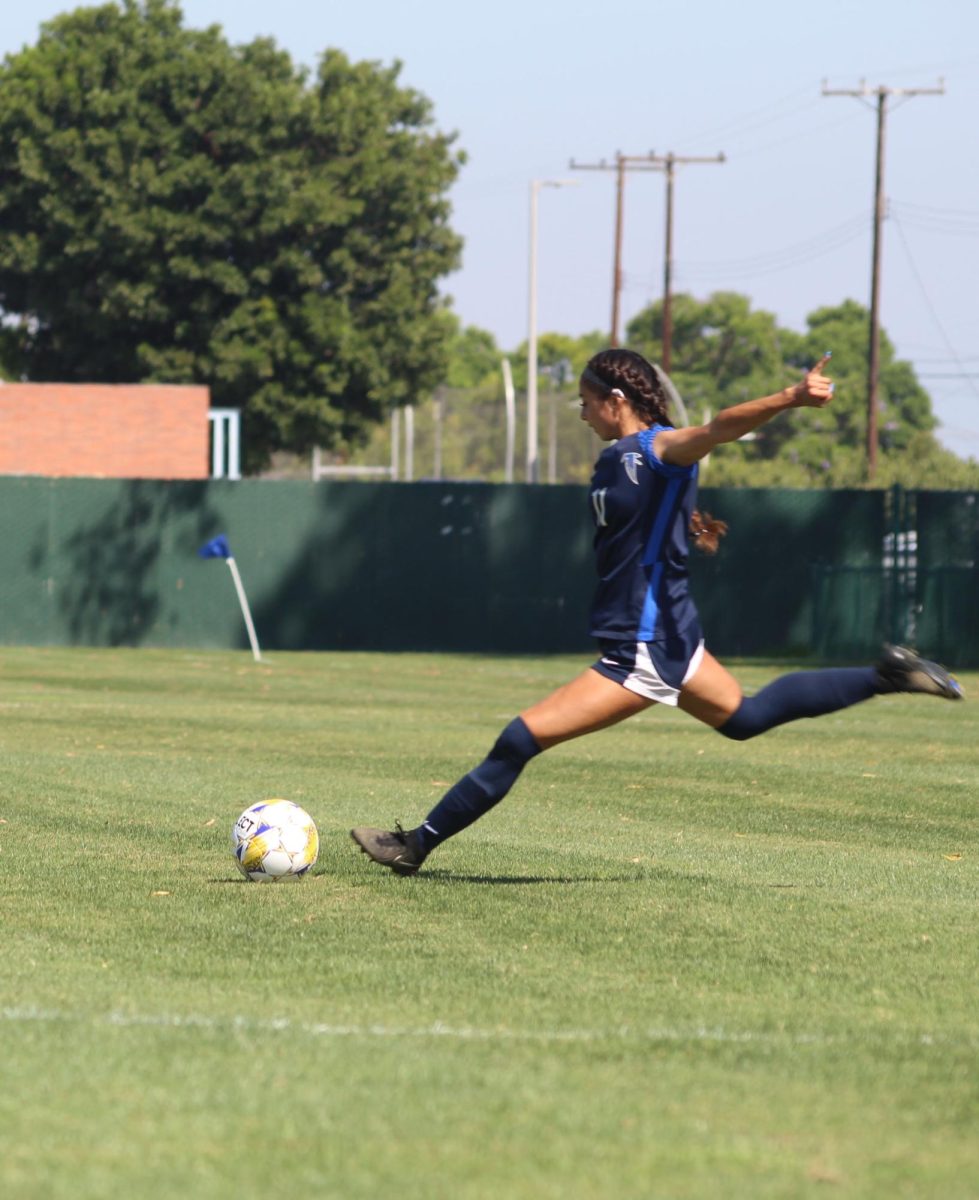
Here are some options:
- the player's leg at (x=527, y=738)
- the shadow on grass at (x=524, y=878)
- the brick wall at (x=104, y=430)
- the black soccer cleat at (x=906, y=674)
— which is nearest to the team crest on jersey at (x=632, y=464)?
the player's leg at (x=527, y=738)

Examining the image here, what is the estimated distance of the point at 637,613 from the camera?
803 centimetres

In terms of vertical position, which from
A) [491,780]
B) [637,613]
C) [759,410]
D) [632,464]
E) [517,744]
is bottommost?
[491,780]

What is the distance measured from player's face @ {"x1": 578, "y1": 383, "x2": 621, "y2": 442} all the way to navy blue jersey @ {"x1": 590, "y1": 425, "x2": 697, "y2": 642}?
0.11m

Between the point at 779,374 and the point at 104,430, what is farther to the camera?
the point at 779,374

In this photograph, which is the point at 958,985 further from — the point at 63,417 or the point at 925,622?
the point at 63,417

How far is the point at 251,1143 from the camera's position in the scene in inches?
181

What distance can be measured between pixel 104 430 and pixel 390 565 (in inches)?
425

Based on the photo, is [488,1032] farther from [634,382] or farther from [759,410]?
[634,382]

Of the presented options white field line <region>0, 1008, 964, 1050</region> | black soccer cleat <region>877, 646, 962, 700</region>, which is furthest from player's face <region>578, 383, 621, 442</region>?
white field line <region>0, 1008, 964, 1050</region>

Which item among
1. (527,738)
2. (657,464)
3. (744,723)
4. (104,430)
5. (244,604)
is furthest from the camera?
(104,430)

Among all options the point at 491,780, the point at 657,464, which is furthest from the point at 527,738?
the point at 657,464

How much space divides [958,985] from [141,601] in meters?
25.6

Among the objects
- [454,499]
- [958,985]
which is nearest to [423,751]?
[958,985]

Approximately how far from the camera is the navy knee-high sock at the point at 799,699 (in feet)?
27.3
